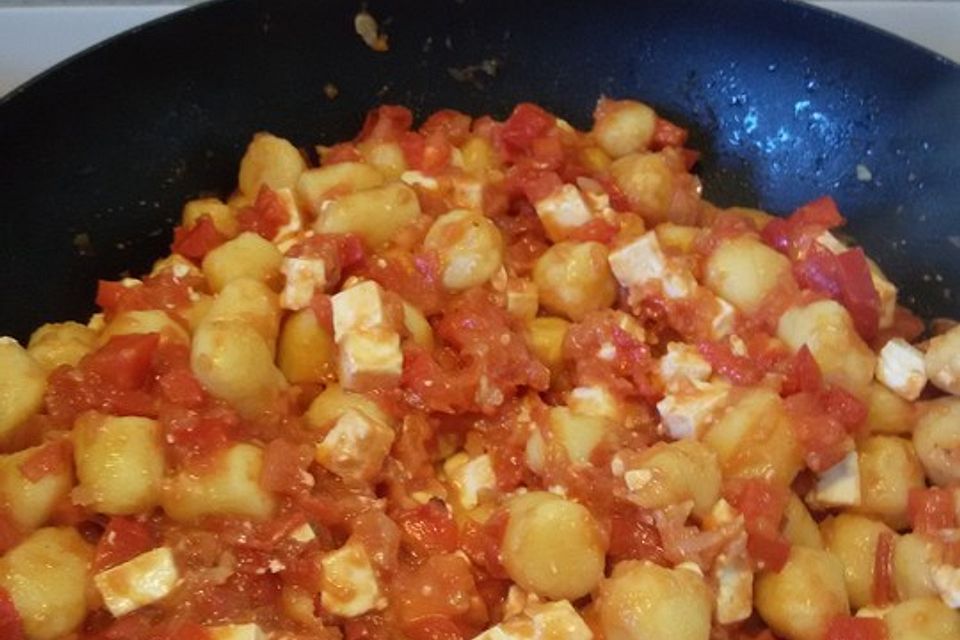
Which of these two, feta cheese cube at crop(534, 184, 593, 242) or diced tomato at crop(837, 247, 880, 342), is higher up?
feta cheese cube at crop(534, 184, 593, 242)

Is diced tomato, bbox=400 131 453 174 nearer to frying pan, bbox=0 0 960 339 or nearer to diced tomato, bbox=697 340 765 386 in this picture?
frying pan, bbox=0 0 960 339

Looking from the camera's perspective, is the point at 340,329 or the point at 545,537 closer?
the point at 545,537

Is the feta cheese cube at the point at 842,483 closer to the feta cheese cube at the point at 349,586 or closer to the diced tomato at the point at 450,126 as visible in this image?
the feta cheese cube at the point at 349,586

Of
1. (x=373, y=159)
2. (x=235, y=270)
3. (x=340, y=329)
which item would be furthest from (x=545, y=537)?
(x=373, y=159)

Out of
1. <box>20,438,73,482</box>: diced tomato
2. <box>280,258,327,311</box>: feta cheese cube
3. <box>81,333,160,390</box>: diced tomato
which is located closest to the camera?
<box>20,438,73,482</box>: diced tomato

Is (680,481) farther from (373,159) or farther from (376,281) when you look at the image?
(373,159)

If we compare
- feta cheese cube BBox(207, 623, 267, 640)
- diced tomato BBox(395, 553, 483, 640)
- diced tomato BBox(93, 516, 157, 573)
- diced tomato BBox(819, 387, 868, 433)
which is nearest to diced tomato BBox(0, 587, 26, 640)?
diced tomato BBox(93, 516, 157, 573)

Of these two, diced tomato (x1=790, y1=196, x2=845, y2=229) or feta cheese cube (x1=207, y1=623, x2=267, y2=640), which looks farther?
diced tomato (x1=790, y1=196, x2=845, y2=229)

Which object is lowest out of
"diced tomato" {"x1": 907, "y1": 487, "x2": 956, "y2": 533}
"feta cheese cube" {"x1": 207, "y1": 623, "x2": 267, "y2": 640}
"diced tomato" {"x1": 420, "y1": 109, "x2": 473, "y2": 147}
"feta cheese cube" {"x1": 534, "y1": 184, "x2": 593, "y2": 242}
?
"diced tomato" {"x1": 907, "y1": 487, "x2": 956, "y2": 533}
